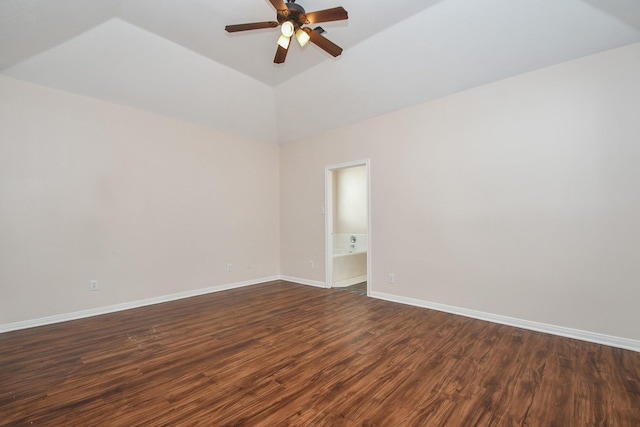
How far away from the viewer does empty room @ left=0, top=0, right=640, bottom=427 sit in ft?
6.42

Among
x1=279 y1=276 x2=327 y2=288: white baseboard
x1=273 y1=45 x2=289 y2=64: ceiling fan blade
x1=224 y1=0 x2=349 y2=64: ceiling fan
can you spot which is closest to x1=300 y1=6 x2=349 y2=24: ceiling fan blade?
x1=224 y1=0 x2=349 y2=64: ceiling fan

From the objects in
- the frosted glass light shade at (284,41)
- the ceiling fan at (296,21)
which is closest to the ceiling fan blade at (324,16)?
the ceiling fan at (296,21)

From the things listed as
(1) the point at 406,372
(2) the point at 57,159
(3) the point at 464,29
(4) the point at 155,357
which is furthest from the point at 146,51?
(1) the point at 406,372

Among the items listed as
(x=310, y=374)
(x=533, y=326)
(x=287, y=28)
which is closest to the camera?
(x=310, y=374)

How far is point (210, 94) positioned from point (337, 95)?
1.92 metres

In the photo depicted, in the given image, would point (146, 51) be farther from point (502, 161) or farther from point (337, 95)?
point (502, 161)

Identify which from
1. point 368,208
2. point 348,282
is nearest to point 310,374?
point 368,208

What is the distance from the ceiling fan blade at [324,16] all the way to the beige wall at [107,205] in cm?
293

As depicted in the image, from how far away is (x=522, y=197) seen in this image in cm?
308

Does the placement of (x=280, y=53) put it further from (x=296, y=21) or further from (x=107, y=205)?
(x=107, y=205)

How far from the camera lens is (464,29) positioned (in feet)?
9.39

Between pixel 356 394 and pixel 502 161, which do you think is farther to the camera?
pixel 502 161

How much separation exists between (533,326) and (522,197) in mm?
1406

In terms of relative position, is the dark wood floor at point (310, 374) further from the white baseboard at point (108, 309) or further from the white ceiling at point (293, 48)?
the white ceiling at point (293, 48)
